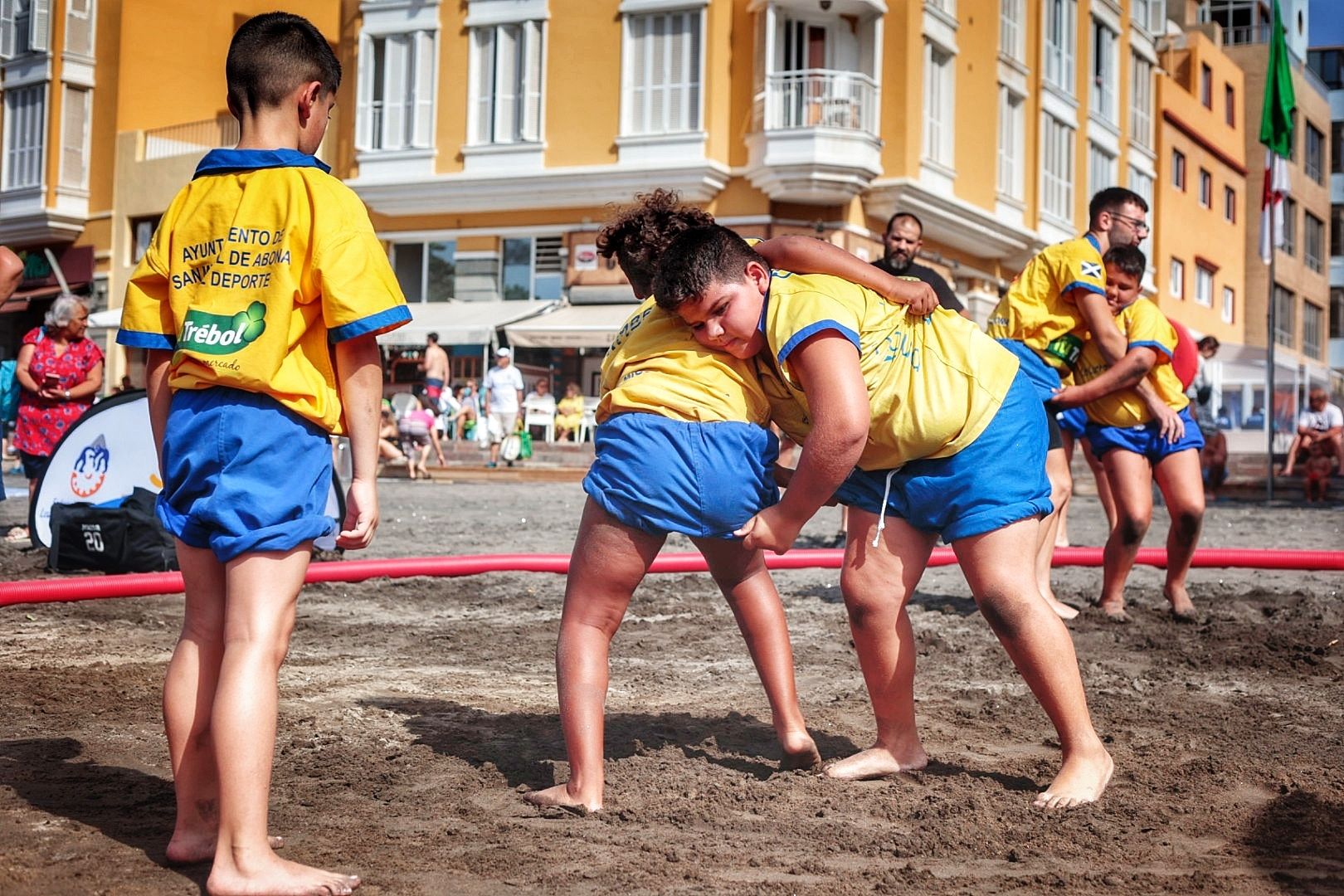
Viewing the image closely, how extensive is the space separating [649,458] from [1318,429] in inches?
760

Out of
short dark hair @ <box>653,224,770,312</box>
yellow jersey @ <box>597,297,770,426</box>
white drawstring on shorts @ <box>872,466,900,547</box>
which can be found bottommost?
white drawstring on shorts @ <box>872,466,900,547</box>

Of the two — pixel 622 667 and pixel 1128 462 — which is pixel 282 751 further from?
pixel 1128 462

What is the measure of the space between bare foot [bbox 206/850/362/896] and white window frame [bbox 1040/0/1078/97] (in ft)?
115

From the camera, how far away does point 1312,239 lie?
57312mm

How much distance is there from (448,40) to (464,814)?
2946 cm

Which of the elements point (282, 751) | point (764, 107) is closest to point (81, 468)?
point (282, 751)

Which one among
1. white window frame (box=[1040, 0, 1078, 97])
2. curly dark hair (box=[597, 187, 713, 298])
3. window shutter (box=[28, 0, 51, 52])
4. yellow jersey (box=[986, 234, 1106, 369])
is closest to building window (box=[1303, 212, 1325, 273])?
white window frame (box=[1040, 0, 1078, 97])

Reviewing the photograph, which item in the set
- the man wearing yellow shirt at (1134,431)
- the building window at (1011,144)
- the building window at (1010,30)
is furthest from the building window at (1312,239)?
the man wearing yellow shirt at (1134,431)

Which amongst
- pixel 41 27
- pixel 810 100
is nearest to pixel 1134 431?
pixel 810 100

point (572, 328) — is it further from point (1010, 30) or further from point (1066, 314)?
point (1066, 314)

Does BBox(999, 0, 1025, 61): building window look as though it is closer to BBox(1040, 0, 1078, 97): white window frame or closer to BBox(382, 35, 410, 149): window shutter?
BBox(1040, 0, 1078, 97): white window frame

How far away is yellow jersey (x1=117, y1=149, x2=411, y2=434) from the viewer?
2.89 m

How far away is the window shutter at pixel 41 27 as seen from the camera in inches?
1444

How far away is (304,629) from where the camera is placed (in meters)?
6.35
